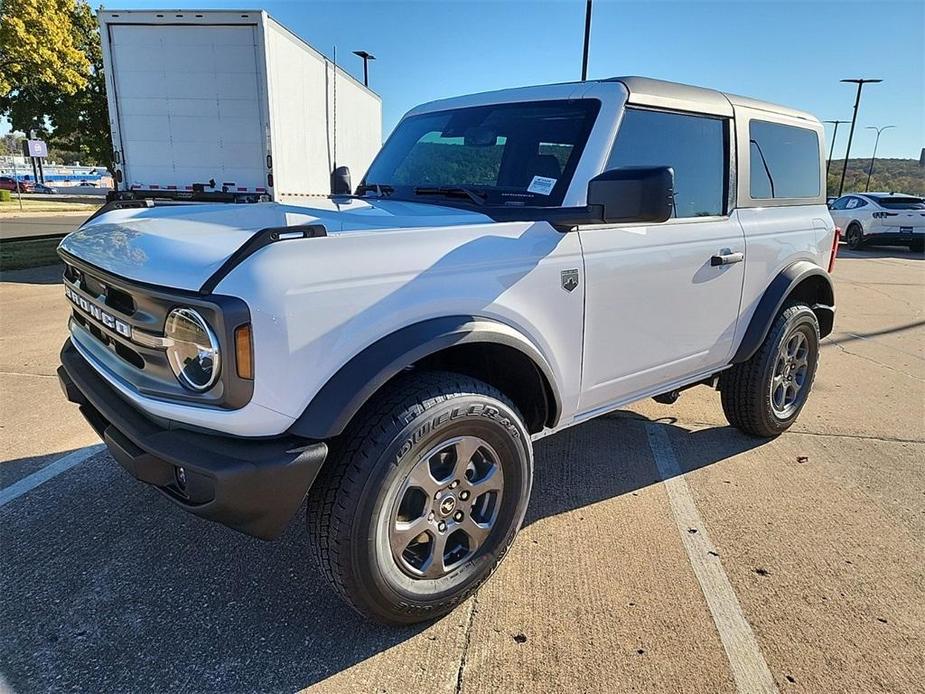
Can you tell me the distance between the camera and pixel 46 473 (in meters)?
3.41

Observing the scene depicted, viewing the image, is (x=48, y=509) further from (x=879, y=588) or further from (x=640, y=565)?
(x=879, y=588)

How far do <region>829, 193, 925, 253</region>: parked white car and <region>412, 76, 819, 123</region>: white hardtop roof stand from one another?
1825 cm

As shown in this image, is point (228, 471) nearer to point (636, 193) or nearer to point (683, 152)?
point (636, 193)

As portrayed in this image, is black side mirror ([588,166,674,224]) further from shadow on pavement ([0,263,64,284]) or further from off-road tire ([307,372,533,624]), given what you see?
shadow on pavement ([0,263,64,284])

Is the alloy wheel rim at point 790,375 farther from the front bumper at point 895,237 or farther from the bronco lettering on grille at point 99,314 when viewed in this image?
the front bumper at point 895,237

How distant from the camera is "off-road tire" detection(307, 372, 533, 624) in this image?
2.07m

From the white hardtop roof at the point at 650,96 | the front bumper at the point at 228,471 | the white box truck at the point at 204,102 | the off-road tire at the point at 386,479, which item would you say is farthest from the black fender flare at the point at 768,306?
the white box truck at the point at 204,102

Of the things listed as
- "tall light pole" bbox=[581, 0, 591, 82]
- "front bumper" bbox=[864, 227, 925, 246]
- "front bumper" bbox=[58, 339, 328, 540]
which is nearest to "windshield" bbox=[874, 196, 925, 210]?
"front bumper" bbox=[864, 227, 925, 246]

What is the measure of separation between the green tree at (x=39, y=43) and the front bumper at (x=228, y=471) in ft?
78.3

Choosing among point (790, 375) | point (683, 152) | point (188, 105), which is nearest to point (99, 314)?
point (683, 152)

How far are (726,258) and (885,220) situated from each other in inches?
754

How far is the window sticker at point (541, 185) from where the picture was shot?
2828mm

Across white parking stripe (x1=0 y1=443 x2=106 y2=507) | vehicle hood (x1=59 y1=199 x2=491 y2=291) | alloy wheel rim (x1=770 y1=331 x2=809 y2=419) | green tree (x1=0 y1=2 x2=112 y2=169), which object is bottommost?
white parking stripe (x1=0 y1=443 x2=106 y2=507)

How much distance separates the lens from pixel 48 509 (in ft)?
10.0
